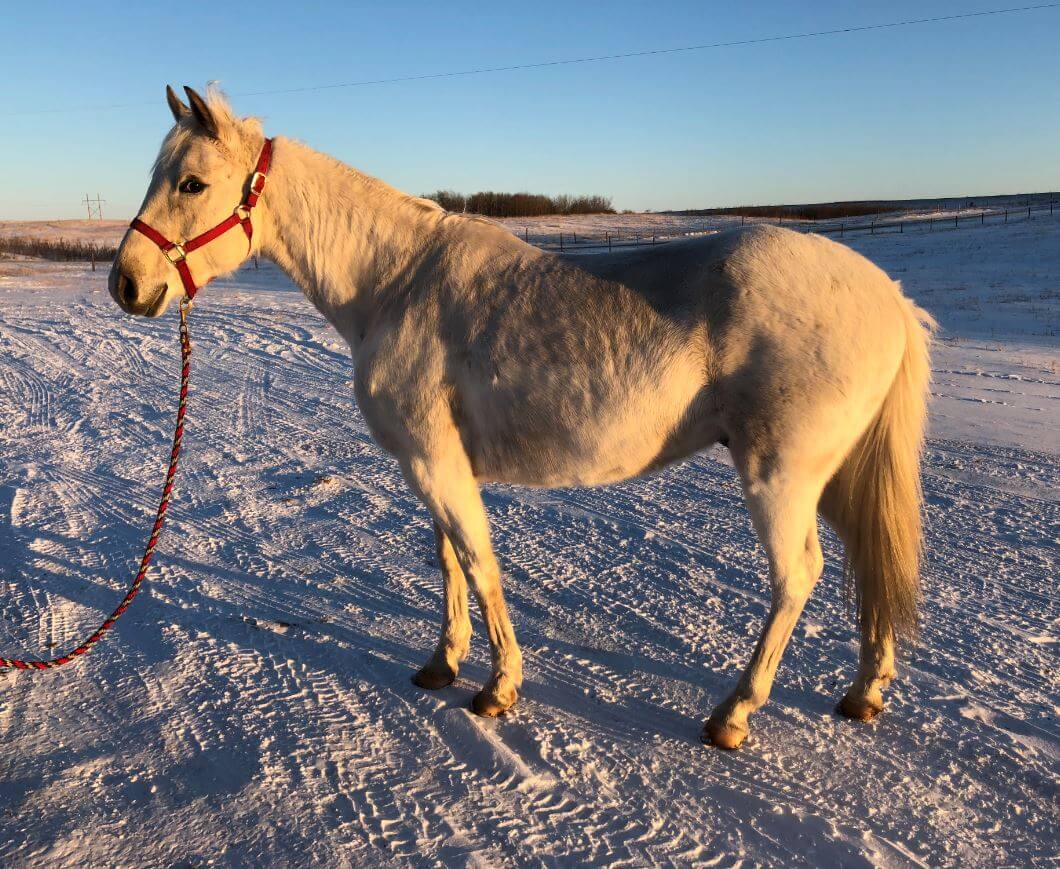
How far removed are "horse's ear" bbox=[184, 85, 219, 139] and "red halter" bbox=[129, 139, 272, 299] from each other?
22 cm

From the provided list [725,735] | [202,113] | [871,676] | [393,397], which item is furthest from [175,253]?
[871,676]

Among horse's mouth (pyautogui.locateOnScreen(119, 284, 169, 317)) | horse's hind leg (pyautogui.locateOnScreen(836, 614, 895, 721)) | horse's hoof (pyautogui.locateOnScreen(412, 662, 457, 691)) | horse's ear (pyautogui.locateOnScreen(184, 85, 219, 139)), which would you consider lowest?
horse's hoof (pyautogui.locateOnScreen(412, 662, 457, 691))

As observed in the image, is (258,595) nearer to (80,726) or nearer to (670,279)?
(80,726)

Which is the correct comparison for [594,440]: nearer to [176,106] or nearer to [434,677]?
[434,677]

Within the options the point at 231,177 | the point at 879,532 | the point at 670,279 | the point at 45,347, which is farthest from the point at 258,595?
the point at 45,347

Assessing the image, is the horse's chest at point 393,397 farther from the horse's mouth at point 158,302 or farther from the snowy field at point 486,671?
the snowy field at point 486,671

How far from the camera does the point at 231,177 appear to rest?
3311 millimetres

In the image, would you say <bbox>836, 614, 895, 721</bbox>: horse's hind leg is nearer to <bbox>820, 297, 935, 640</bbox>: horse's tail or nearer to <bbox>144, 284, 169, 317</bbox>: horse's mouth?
<bbox>820, 297, 935, 640</bbox>: horse's tail

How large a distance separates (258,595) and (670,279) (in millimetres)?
2894

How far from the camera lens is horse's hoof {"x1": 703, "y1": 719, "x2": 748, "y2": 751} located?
9.96ft

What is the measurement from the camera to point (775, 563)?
9.98 feet

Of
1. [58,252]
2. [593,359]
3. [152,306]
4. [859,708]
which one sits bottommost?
[859,708]

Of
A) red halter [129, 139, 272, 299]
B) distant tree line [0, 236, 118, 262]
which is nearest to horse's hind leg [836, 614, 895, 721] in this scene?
red halter [129, 139, 272, 299]

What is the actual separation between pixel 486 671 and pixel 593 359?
1.68m
